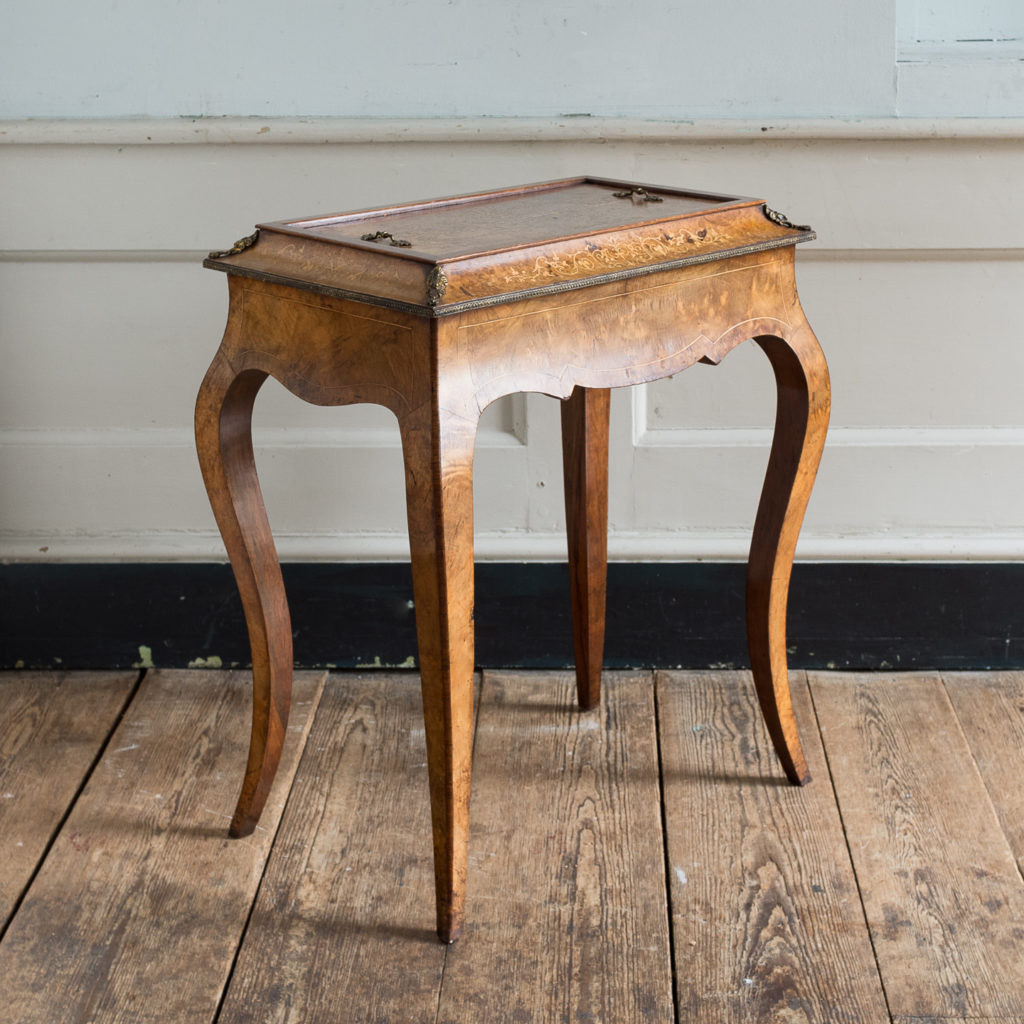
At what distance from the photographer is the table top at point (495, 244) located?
1.13 meters

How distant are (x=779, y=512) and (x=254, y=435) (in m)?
0.85

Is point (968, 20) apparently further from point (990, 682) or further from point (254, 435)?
point (254, 435)

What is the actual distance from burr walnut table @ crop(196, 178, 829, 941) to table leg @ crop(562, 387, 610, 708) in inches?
10.5

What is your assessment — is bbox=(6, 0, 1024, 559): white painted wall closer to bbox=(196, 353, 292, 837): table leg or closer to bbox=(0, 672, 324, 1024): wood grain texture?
bbox=(0, 672, 324, 1024): wood grain texture

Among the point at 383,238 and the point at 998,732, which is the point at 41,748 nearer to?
the point at 383,238

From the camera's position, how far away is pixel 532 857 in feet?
4.89

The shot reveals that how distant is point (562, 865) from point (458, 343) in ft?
2.27

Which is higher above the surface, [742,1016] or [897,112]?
[897,112]

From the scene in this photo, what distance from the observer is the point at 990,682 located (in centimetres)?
191

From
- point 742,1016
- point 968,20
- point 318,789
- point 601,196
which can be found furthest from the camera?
point 968,20

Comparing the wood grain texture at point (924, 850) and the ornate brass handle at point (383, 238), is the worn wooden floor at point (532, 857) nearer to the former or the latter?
the wood grain texture at point (924, 850)

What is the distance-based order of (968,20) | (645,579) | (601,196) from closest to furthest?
(601,196) < (968,20) < (645,579)

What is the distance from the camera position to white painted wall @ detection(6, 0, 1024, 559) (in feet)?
5.65

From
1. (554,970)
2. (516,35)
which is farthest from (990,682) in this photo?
(516,35)
